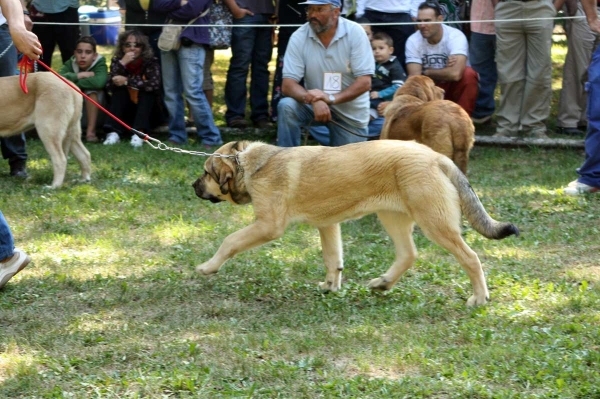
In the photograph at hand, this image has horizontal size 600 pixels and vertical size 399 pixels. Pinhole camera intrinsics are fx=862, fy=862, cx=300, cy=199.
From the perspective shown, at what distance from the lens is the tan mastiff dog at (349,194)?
5.11m

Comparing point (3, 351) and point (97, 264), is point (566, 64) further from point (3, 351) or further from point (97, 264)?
point (3, 351)

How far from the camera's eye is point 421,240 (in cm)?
668

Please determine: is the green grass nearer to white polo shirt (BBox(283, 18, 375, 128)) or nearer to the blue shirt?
white polo shirt (BBox(283, 18, 375, 128))

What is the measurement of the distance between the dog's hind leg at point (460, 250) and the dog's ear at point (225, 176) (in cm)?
128

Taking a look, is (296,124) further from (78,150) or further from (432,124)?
(78,150)

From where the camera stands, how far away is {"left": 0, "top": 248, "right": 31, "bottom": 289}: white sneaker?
545 centimetres

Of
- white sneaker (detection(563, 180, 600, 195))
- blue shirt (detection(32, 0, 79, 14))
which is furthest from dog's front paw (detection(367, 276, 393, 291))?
blue shirt (detection(32, 0, 79, 14))

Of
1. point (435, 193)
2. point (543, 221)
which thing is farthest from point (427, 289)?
point (543, 221)

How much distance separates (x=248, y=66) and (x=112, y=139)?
198 centimetres

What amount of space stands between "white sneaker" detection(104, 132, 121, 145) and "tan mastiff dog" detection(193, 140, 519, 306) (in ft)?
16.5

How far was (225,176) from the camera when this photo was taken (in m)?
5.59

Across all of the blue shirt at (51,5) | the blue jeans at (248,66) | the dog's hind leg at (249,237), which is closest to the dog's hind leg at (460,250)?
the dog's hind leg at (249,237)

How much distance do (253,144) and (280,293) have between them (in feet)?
3.29

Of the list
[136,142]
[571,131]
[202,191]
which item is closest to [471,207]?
[202,191]
